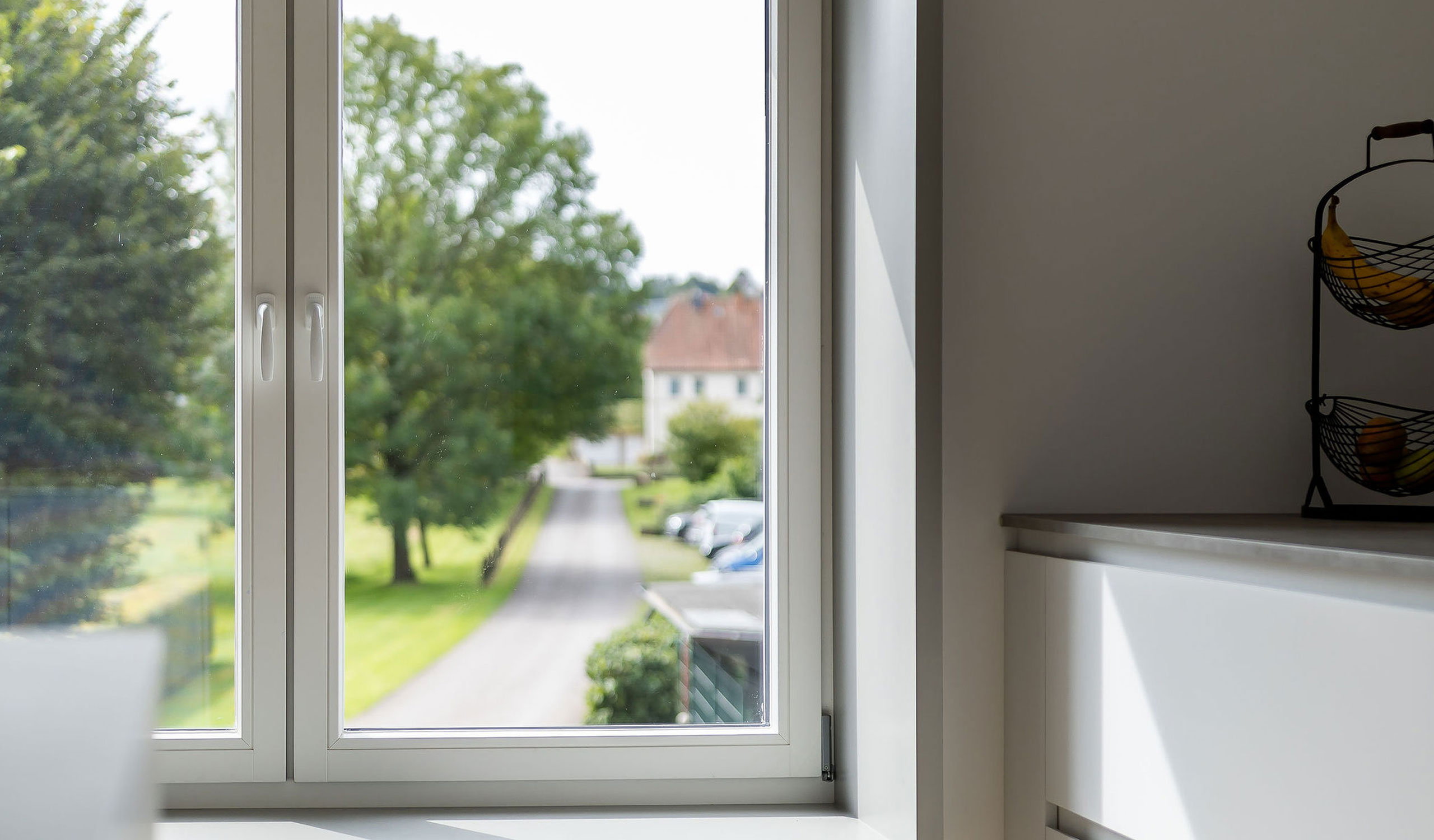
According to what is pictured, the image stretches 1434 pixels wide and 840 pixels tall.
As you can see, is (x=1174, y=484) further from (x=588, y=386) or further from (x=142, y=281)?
(x=142, y=281)

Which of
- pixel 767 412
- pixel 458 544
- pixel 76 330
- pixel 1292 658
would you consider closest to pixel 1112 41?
pixel 767 412

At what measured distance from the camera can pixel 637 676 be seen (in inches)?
56.4

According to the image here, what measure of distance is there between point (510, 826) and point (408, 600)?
0.35m

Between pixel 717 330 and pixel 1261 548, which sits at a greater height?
pixel 717 330

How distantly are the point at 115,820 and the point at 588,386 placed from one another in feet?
2.84

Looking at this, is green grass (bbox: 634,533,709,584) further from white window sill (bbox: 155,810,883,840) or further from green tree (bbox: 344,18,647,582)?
white window sill (bbox: 155,810,883,840)

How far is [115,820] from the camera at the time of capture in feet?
2.26

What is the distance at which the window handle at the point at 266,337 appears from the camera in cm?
135

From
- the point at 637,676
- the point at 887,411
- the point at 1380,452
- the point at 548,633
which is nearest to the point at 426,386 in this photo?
the point at 548,633

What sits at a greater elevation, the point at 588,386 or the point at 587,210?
the point at 587,210

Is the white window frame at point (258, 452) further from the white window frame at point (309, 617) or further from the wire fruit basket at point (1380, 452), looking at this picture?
the wire fruit basket at point (1380, 452)

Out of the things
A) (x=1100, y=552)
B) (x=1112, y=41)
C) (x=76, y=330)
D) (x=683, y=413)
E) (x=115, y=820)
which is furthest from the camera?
(x=683, y=413)

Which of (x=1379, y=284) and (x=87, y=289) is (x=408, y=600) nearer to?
(x=87, y=289)

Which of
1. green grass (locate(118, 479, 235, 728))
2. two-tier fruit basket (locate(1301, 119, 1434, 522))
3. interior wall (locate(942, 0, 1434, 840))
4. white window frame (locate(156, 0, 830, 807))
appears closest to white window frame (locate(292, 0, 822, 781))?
white window frame (locate(156, 0, 830, 807))
